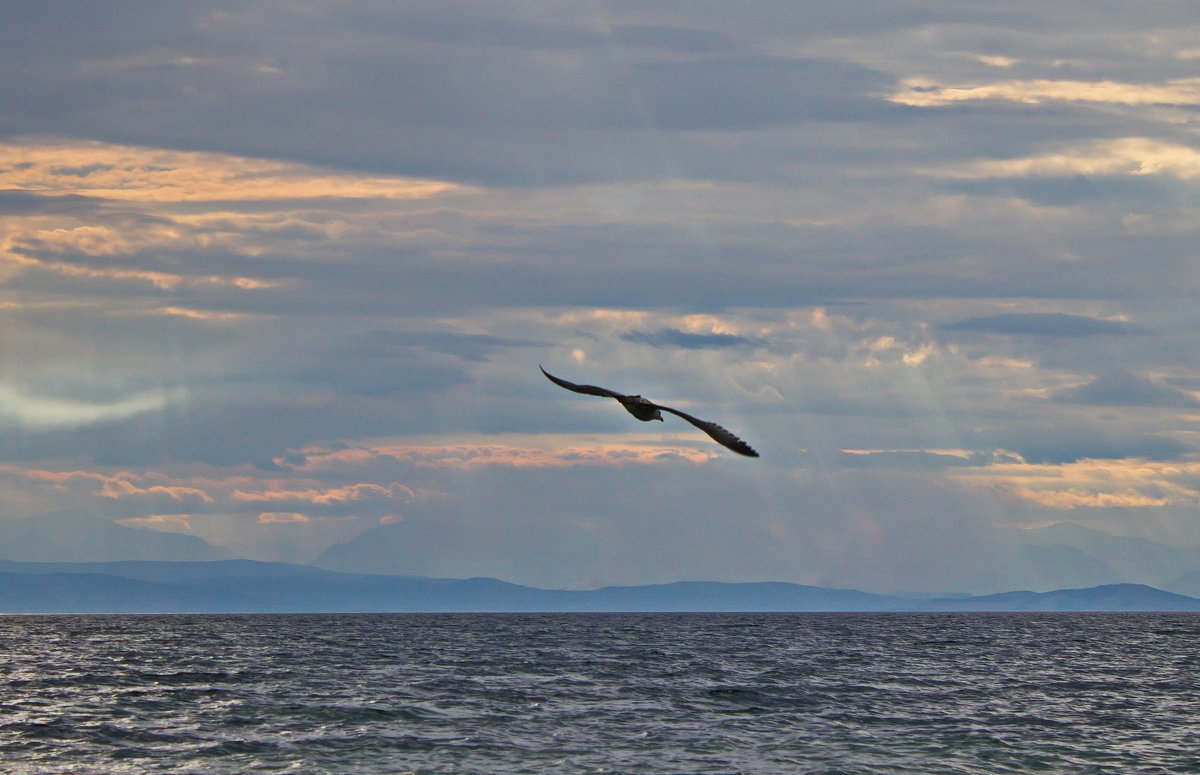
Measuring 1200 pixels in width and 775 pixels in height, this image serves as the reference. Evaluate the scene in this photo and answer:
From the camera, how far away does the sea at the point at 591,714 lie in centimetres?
4488

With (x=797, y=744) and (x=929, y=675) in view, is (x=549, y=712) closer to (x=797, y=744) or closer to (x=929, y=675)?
(x=797, y=744)

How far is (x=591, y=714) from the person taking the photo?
188ft

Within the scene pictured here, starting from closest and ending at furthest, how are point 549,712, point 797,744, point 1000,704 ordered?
point 797,744
point 549,712
point 1000,704

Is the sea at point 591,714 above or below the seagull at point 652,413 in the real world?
below

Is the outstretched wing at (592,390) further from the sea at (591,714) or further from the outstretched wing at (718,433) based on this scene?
the sea at (591,714)

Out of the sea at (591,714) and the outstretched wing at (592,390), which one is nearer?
the outstretched wing at (592,390)

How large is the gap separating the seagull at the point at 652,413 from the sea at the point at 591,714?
20.6 meters

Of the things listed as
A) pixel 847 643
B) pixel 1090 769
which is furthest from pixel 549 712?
pixel 847 643

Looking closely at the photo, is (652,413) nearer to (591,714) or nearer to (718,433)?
(718,433)

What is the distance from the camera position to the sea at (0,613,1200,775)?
147 feet

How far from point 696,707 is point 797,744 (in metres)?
12.2

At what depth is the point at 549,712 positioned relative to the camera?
2277 inches

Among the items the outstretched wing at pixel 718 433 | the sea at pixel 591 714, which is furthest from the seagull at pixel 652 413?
the sea at pixel 591 714

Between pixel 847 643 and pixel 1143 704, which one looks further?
pixel 847 643
